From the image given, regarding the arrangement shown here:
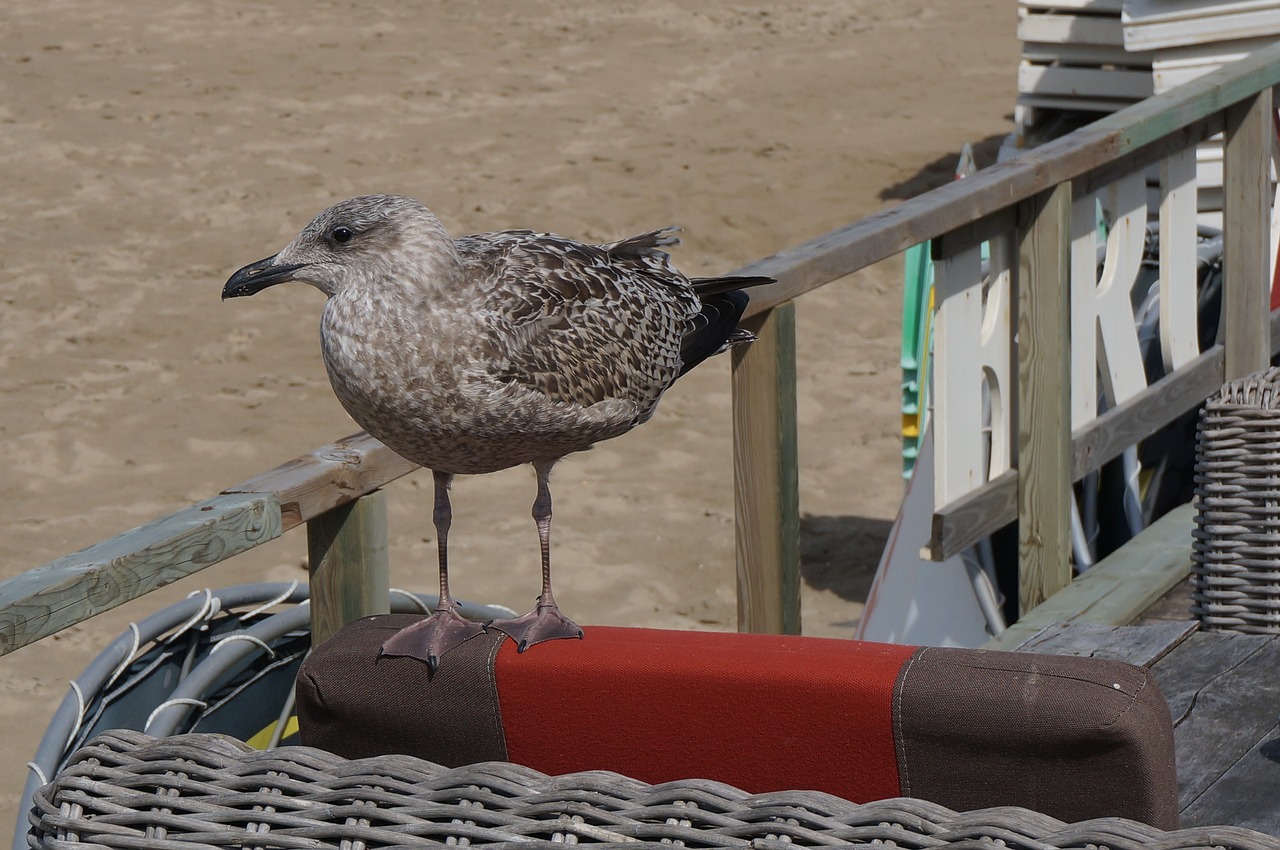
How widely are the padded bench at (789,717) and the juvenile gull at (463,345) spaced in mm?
101

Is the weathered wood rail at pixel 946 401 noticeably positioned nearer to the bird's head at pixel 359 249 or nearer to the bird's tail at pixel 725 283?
the bird's tail at pixel 725 283

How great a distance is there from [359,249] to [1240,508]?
167 cm

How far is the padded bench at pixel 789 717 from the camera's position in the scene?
1.75 m

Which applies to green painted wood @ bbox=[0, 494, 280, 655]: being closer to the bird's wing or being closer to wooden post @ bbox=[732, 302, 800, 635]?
the bird's wing

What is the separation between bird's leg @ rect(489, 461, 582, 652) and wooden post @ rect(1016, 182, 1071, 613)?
1861 millimetres

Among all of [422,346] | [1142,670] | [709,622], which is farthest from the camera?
[709,622]

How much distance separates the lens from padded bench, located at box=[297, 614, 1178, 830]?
175 centimetres

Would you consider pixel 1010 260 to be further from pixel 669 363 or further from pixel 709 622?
pixel 709 622

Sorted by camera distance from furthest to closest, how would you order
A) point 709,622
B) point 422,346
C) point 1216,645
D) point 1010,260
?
point 709,622, point 1010,260, point 1216,645, point 422,346

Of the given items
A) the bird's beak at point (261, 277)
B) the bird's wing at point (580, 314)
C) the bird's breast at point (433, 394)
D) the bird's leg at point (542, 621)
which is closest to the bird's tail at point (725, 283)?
the bird's wing at point (580, 314)

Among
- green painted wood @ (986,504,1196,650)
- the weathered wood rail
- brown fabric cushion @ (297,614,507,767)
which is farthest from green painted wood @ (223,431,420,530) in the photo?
green painted wood @ (986,504,1196,650)

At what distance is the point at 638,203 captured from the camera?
39.2ft

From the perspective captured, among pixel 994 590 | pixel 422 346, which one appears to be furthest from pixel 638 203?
pixel 422 346

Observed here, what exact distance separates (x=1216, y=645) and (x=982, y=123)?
1127cm
